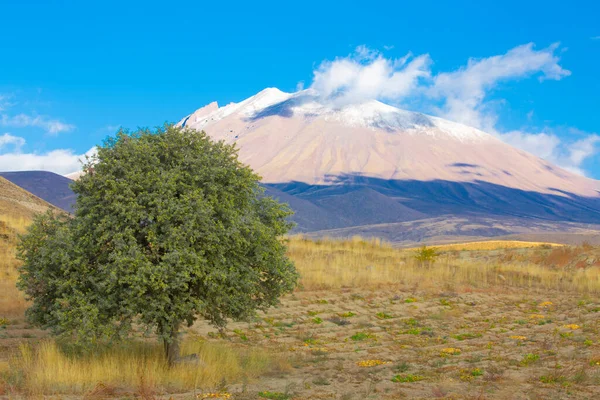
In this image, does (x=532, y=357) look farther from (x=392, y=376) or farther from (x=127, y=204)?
(x=127, y=204)

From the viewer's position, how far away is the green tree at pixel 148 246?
9.85 meters

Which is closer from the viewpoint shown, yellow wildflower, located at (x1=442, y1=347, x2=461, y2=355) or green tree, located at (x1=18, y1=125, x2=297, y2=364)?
green tree, located at (x1=18, y1=125, x2=297, y2=364)

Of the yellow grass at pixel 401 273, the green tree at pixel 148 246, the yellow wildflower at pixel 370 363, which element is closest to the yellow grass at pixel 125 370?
the green tree at pixel 148 246

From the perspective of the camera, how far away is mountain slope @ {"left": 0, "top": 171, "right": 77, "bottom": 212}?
500 feet

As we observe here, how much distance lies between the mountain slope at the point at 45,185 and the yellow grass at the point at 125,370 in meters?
144

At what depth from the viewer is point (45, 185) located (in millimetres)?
163875

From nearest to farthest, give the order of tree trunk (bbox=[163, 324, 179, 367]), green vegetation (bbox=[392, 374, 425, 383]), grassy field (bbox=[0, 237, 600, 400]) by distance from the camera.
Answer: grassy field (bbox=[0, 237, 600, 400])
green vegetation (bbox=[392, 374, 425, 383])
tree trunk (bbox=[163, 324, 179, 367])

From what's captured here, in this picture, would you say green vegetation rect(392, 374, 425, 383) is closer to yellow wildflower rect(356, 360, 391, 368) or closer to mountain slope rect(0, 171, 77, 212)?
yellow wildflower rect(356, 360, 391, 368)

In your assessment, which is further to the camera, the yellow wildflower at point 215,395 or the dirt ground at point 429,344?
the dirt ground at point 429,344

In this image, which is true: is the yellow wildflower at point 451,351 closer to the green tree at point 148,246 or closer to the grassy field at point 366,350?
the grassy field at point 366,350

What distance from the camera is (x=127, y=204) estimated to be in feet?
33.5

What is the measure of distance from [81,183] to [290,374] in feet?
17.2

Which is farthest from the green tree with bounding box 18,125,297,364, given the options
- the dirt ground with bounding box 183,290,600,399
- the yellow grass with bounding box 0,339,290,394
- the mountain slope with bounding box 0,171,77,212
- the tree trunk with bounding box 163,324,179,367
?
the mountain slope with bounding box 0,171,77,212

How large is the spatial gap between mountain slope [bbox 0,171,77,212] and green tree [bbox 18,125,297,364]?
145m
